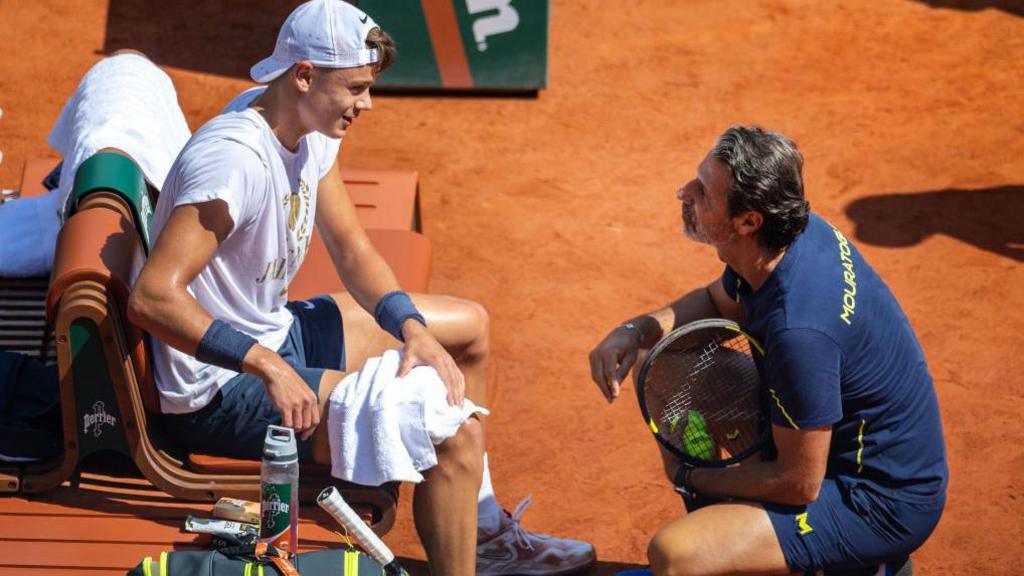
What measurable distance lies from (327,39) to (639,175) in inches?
155

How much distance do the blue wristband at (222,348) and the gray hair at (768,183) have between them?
140 centimetres

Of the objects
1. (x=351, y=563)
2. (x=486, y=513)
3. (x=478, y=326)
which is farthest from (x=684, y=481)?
(x=351, y=563)

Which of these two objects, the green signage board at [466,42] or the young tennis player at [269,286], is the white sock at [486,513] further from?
the green signage board at [466,42]

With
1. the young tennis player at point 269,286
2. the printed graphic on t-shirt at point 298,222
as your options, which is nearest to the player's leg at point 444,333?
the young tennis player at point 269,286

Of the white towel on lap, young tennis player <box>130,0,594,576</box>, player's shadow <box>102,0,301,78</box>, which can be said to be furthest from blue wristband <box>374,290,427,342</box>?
player's shadow <box>102,0,301,78</box>

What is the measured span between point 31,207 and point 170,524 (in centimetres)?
183

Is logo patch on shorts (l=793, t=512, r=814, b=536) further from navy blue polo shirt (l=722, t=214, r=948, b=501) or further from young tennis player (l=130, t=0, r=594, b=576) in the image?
young tennis player (l=130, t=0, r=594, b=576)

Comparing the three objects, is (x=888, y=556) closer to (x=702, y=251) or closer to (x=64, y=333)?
(x=64, y=333)

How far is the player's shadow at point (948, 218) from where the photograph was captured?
23.4 ft

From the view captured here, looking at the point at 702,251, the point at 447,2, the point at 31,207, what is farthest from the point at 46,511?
the point at 447,2

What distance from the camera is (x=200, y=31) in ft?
30.8

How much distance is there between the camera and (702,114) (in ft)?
27.2

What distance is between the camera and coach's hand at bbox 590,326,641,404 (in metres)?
4.18

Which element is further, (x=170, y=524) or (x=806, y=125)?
(x=806, y=125)
